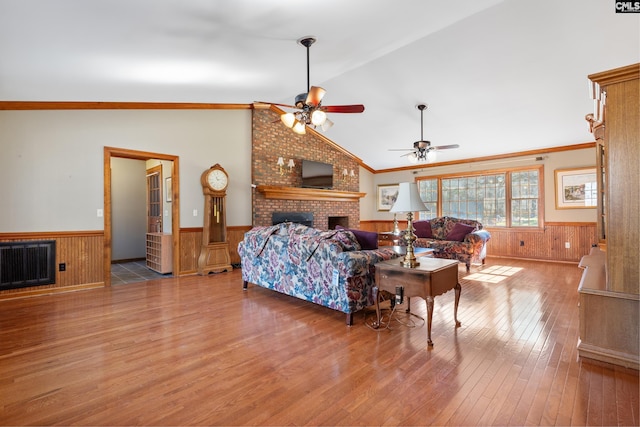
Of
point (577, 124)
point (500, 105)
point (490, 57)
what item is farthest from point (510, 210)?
point (490, 57)

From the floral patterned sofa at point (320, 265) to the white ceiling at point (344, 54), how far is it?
7.05ft

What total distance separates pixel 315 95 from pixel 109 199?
11.6 feet

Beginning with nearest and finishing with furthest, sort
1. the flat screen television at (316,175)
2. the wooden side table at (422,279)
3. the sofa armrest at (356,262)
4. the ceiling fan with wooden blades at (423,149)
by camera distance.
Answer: the wooden side table at (422,279)
the sofa armrest at (356,262)
the ceiling fan with wooden blades at (423,149)
the flat screen television at (316,175)

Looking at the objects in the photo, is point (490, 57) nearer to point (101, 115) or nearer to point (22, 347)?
point (101, 115)

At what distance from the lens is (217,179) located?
5.68 metres

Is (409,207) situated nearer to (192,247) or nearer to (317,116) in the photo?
(317,116)

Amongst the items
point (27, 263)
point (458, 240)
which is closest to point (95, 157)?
point (27, 263)

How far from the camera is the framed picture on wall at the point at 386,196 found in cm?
920

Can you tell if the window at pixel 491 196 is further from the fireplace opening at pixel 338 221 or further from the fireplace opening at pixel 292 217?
the fireplace opening at pixel 292 217

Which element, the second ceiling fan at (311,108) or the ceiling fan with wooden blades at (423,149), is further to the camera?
the ceiling fan with wooden blades at (423,149)

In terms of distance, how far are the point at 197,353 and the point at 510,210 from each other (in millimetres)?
7169

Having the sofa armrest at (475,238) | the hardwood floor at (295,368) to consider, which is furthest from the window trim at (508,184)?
the hardwood floor at (295,368)

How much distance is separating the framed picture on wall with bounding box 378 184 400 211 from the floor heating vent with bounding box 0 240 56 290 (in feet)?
25.0

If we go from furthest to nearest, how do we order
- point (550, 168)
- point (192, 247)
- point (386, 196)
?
point (386, 196) < point (550, 168) < point (192, 247)
